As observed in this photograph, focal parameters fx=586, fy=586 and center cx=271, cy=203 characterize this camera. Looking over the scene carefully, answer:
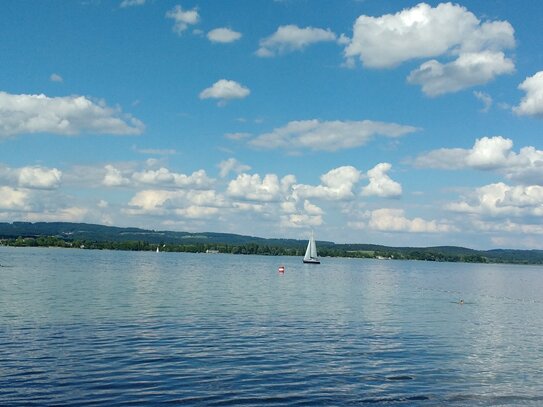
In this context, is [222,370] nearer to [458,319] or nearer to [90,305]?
[90,305]

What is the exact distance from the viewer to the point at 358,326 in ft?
172

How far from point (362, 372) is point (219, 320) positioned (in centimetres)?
2149

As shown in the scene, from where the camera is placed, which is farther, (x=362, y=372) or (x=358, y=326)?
(x=358, y=326)

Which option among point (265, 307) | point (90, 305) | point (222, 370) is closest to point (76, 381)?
point (222, 370)

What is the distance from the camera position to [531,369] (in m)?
36.4

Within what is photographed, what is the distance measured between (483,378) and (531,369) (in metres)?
5.26

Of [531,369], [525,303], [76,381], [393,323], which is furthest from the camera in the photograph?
[525,303]

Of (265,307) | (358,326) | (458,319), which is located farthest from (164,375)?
(458,319)

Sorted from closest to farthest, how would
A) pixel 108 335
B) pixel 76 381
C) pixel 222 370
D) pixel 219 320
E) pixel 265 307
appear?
pixel 76 381
pixel 222 370
pixel 108 335
pixel 219 320
pixel 265 307

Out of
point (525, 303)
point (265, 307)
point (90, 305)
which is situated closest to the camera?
point (90, 305)

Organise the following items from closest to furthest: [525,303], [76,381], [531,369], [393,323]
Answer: [76,381] < [531,369] < [393,323] < [525,303]

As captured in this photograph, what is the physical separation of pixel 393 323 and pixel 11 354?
114 ft

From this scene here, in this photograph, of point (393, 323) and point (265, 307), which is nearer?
point (393, 323)

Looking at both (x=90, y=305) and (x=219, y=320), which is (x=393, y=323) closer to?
(x=219, y=320)
